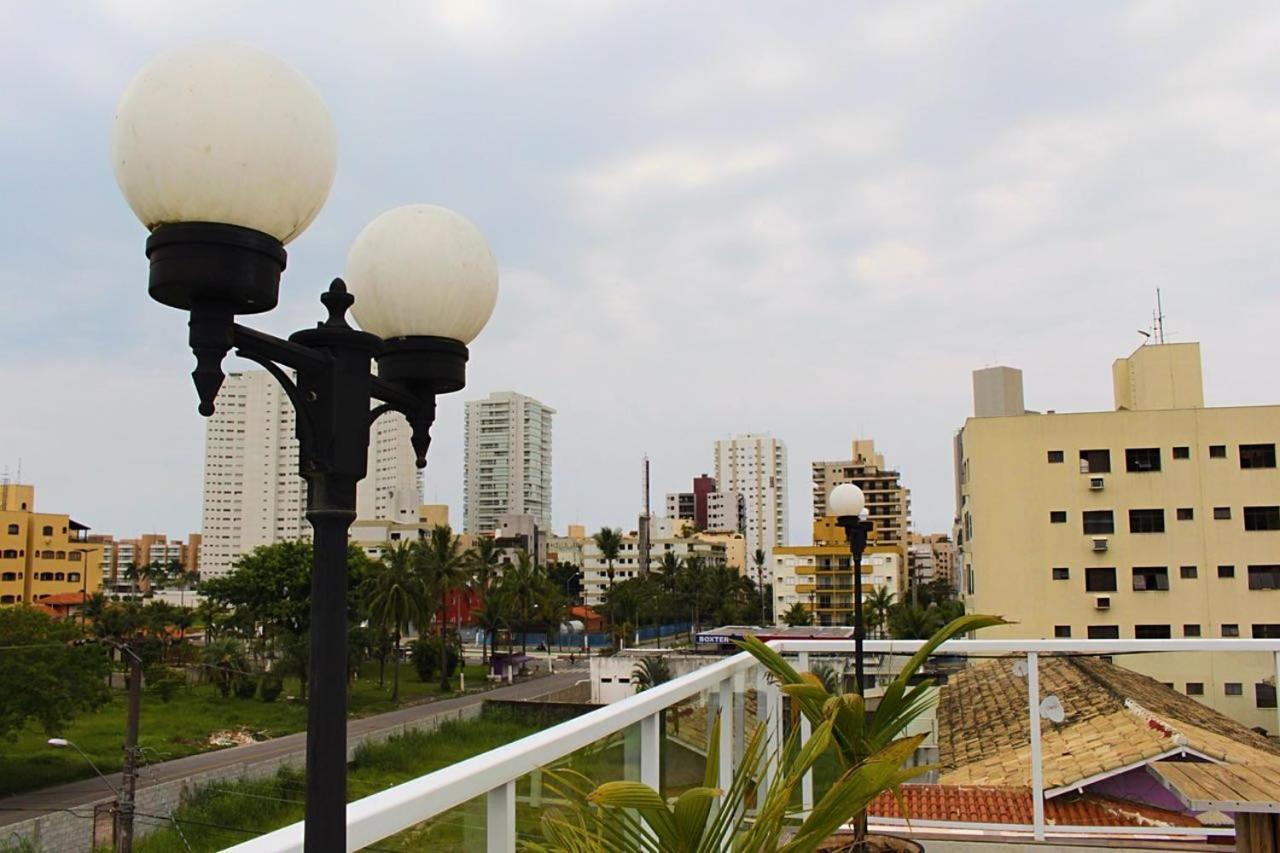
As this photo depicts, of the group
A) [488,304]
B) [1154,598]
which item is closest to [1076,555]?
[1154,598]

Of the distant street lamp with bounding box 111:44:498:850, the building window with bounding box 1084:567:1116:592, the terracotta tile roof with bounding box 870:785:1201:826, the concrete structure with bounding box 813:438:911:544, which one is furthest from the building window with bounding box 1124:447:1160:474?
the concrete structure with bounding box 813:438:911:544

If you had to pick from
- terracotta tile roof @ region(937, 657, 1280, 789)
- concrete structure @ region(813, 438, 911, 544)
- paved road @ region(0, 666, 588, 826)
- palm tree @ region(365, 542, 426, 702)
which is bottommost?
paved road @ region(0, 666, 588, 826)

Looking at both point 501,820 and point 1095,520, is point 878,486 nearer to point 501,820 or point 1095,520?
point 1095,520

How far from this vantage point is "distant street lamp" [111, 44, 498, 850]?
5.49 feet

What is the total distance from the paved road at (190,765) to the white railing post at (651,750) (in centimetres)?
2801

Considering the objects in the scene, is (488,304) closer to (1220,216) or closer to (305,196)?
(305,196)

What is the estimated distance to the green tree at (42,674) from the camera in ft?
121

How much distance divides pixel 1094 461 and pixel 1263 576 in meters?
7.15

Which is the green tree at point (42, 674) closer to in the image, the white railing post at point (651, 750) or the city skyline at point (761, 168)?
the city skyline at point (761, 168)

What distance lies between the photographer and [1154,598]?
39.5 metres

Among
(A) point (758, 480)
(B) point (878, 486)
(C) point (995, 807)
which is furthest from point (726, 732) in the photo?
(A) point (758, 480)

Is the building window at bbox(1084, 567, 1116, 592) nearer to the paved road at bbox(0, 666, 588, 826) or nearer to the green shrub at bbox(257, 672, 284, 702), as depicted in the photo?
the paved road at bbox(0, 666, 588, 826)

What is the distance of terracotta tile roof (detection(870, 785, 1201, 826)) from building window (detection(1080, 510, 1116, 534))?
38.7 m

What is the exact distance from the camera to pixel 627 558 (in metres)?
106
